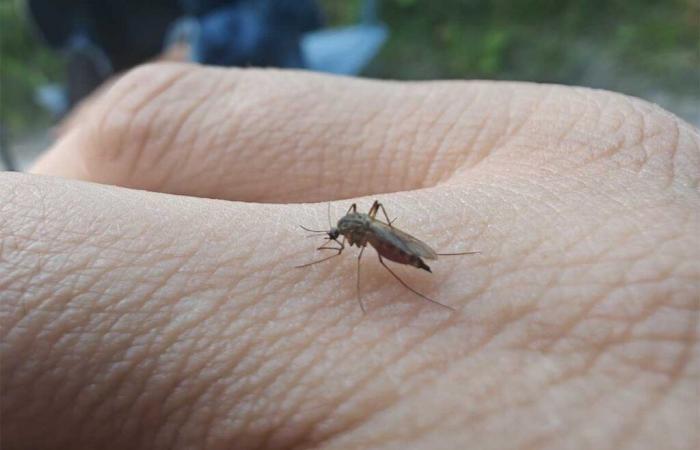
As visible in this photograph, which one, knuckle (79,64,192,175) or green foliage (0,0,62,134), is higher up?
green foliage (0,0,62,134)

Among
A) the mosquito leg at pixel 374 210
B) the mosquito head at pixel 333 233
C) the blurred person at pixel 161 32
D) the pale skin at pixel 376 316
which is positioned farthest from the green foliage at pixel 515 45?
the mosquito head at pixel 333 233

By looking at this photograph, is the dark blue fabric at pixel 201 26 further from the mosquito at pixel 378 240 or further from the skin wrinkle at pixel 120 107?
the mosquito at pixel 378 240

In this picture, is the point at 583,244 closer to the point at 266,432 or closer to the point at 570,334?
the point at 570,334

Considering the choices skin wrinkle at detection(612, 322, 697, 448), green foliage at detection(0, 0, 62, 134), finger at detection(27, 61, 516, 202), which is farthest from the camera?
green foliage at detection(0, 0, 62, 134)

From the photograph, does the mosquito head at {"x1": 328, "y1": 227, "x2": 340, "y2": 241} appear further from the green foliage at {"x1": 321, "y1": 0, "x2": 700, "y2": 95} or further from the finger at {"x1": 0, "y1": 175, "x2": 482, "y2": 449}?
the green foliage at {"x1": 321, "y1": 0, "x2": 700, "y2": 95}

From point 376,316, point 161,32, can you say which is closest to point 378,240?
point 376,316

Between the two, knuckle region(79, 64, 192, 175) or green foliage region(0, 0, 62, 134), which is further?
green foliage region(0, 0, 62, 134)

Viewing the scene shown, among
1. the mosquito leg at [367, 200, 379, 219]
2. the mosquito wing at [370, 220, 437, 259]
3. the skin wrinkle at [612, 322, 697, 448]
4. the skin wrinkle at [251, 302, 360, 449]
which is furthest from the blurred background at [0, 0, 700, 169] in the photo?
the skin wrinkle at [612, 322, 697, 448]
